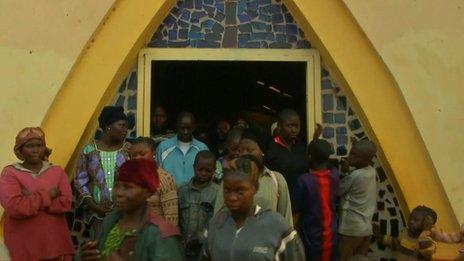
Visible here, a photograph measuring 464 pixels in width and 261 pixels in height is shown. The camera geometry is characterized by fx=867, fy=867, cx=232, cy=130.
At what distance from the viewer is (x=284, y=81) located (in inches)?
392

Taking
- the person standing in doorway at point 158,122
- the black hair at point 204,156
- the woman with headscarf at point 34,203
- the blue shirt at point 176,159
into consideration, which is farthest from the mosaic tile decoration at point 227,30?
the woman with headscarf at point 34,203

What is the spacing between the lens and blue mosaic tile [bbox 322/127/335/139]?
23.2 feet

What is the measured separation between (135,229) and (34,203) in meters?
1.66

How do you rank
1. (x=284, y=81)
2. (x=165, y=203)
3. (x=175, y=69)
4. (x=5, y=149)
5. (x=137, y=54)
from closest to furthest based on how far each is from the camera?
1. (x=165, y=203)
2. (x=5, y=149)
3. (x=137, y=54)
4. (x=175, y=69)
5. (x=284, y=81)

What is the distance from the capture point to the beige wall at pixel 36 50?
676 centimetres

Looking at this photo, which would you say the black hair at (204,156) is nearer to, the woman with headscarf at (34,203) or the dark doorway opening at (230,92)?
the woman with headscarf at (34,203)

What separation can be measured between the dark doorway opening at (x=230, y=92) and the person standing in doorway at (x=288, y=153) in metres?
2.23

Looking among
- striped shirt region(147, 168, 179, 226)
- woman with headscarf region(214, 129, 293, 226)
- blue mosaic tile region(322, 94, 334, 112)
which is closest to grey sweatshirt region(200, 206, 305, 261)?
woman with headscarf region(214, 129, 293, 226)

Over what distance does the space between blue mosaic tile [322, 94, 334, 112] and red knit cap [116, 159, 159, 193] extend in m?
2.80

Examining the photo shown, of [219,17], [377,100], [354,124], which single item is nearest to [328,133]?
[354,124]

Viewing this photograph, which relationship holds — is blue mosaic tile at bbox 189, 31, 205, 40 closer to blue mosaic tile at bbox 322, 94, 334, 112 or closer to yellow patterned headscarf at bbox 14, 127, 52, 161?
blue mosaic tile at bbox 322, 94, 334, 112

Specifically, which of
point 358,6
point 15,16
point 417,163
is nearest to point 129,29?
point 15,16

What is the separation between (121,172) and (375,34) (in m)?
2.99

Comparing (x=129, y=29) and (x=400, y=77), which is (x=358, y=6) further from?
(x=129, y=29)
